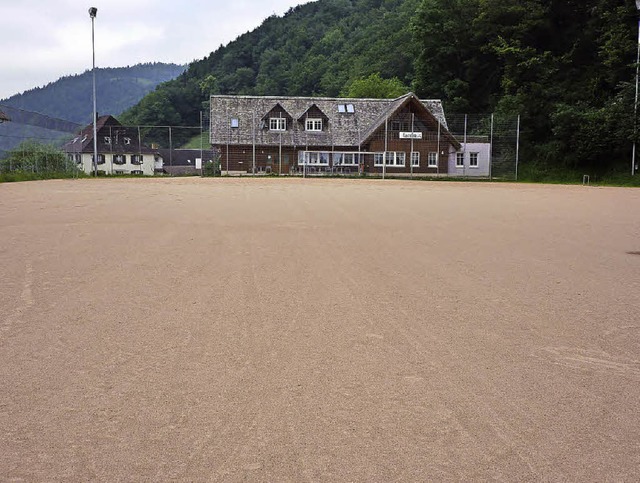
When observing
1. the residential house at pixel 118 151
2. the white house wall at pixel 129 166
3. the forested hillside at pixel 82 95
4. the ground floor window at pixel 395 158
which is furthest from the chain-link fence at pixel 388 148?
the forested hillside at pixel 82 95

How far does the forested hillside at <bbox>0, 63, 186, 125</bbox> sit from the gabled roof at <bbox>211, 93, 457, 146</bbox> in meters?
39.4

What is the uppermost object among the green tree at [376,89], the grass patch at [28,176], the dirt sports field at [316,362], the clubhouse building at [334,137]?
the green tree at [376,89]

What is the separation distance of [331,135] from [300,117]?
308 centimetres

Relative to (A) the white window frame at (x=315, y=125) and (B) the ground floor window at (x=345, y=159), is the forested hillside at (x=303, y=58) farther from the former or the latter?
(B) the ground floor window at (x=345, y=159)

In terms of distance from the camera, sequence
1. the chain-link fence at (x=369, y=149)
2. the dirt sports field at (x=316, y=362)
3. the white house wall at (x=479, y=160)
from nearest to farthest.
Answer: the dirt sports field at (x=316, y=362)
the chain-link fence at (x=369, y=149)
the white house wall at (x=479, y=160)

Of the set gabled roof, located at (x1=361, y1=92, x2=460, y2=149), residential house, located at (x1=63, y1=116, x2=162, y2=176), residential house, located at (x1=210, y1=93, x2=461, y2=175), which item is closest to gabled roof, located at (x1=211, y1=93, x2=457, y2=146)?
residential house, located at (x1=210, y1=93, x2=461, y2=175)

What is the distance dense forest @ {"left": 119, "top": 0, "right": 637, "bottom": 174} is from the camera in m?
39.0

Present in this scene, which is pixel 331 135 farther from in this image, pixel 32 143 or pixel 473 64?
pixel 32 143

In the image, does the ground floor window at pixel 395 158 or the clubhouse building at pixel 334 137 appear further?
the ground floor window at pixel 395 158

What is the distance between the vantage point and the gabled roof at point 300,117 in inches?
2031

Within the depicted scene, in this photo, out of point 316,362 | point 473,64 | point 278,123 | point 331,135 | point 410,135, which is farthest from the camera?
point 473,64

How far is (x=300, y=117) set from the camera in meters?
53.3

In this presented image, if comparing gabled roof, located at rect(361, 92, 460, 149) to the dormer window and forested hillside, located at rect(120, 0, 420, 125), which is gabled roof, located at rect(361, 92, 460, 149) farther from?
forested hillside, located at rect(120, 0, 420, 125)

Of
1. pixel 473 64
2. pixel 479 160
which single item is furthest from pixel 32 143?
pixel 473 64
